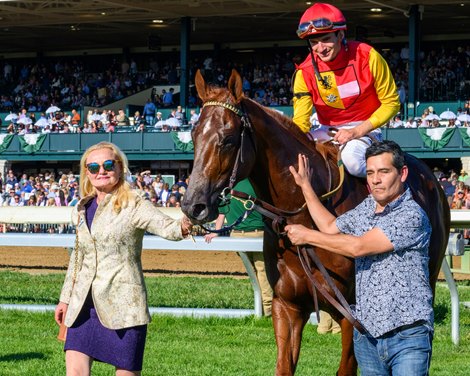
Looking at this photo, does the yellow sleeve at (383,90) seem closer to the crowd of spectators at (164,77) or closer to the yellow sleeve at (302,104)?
the yellow sleeve at (302,104)

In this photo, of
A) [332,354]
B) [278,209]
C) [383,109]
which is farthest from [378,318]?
[332,354]

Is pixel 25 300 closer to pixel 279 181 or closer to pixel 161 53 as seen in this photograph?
pixel 279 181

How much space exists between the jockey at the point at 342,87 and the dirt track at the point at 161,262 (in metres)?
10.2

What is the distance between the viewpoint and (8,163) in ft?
127

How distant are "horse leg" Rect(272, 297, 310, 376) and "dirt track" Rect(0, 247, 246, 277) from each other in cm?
1067

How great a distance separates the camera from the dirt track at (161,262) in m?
16.9

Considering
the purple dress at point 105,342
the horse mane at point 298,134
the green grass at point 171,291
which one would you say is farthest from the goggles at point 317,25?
the green grass at point 171,291

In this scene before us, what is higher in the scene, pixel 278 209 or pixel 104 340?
pixel 278 209

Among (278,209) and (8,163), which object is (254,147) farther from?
(8,163)

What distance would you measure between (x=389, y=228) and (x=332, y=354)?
3940mm

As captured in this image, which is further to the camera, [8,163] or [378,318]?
[8,163]

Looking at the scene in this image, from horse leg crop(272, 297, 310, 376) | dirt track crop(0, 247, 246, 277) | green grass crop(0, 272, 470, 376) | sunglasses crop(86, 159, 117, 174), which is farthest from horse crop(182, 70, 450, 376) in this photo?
dirt track crop(0, 247, 246, 277)

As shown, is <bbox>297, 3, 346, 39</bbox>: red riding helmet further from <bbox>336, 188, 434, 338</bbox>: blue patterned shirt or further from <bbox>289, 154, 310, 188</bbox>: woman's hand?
<bbox>336, 188, 434, 338</bbox>: blue patterned shirt

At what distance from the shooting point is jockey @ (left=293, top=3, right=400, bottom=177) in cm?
555
